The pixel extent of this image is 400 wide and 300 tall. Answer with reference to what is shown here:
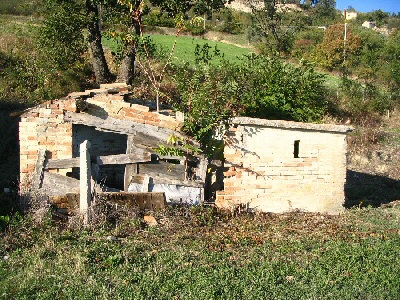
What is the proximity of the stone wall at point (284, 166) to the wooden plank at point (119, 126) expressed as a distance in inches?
47.0

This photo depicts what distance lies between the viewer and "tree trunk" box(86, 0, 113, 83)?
15.3 m

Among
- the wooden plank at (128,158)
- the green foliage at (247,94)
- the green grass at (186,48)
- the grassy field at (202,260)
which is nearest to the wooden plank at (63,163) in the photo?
the wooden plank at (128,158)

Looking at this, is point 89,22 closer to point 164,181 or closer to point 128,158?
point 128,158

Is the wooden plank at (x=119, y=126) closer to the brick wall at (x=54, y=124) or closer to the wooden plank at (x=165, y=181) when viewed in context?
the brick wall at (x=54, y=124)

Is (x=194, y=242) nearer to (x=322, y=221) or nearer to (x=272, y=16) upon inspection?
(x=322, y=221)

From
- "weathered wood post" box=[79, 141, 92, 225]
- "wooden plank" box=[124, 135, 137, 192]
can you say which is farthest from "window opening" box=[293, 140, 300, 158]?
"weathered wood post" box=[79, 141, 92, 225]

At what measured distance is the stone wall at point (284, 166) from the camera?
8.84 meters

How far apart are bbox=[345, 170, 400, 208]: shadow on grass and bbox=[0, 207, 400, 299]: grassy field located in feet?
8.59

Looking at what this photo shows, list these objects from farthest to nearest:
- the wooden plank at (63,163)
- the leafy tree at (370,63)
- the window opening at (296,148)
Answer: the leafy tree at (370,63) → the window opening at (296,148) → the wooden plank at (63,163)

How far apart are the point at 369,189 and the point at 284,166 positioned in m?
4.48

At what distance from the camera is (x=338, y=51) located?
29.8 metres

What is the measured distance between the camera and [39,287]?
18.1 feet

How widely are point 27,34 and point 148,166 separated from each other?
1549 centimetres

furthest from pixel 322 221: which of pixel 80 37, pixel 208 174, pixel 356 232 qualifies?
pixel 80 37
